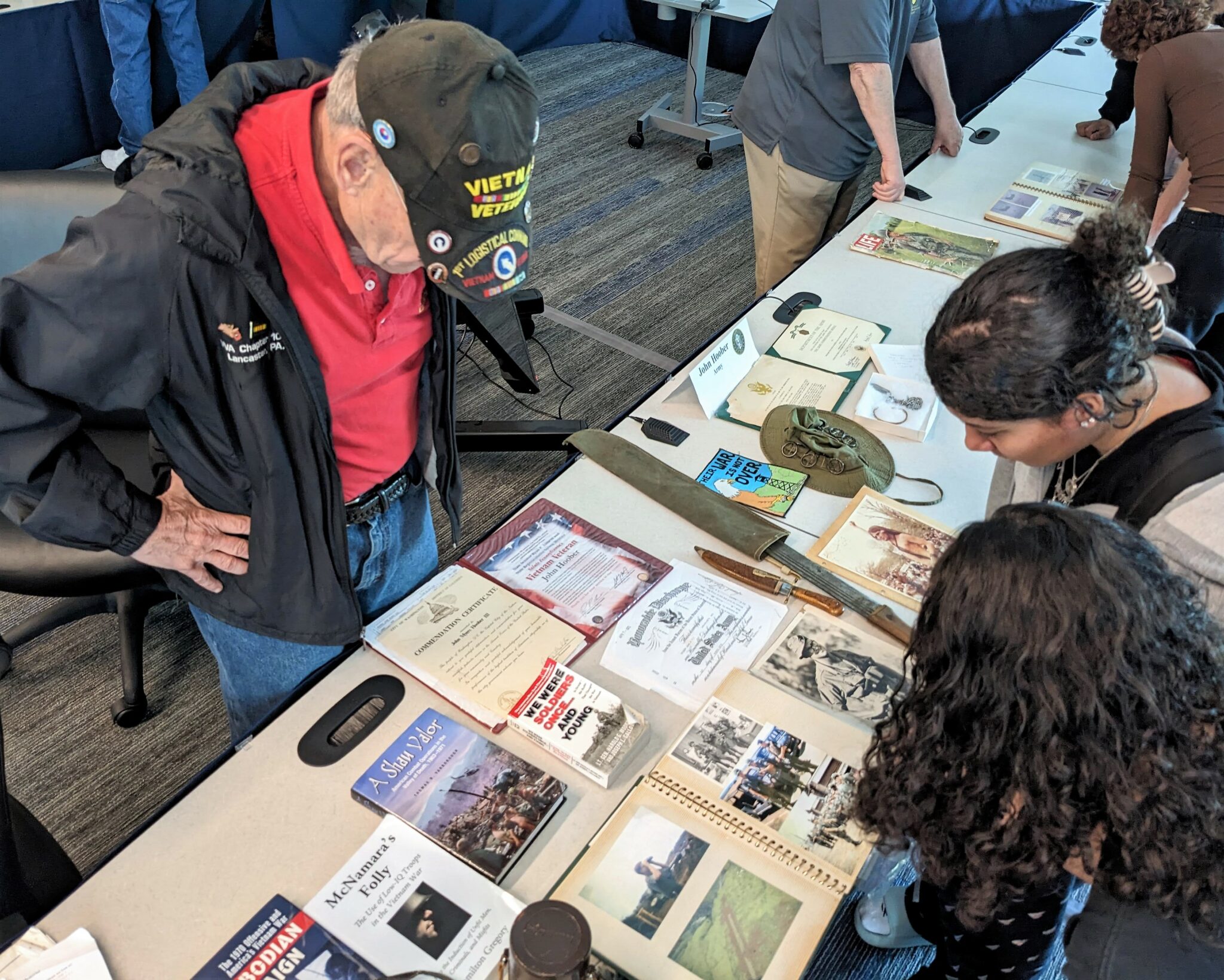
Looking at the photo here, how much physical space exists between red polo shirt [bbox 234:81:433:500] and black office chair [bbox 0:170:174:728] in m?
0.68

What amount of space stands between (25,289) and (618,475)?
3.09 feet

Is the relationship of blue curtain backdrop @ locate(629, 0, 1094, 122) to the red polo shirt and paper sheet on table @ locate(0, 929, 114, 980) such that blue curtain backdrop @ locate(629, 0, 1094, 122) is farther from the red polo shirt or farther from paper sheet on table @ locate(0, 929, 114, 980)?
paper sheet on table @ locate(0, 929, 114, 980)

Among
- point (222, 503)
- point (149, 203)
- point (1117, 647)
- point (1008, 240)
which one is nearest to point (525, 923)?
point (1117, 647)

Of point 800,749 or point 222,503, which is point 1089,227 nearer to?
point 800,749

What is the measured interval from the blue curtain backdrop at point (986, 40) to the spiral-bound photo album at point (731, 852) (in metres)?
4.11

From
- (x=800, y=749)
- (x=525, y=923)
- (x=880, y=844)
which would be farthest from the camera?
(x=800, y=749)

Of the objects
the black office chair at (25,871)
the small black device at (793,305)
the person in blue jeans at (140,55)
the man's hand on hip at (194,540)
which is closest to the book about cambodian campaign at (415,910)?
the black office chair at (25,871)

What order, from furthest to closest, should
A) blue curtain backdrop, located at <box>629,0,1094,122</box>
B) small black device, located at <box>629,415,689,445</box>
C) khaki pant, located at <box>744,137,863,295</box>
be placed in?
1. blue curtain backdrop, located at <box>629,0,1094,122</box>
2. khaki pant, located at <box>744,137,863,295</box>
3. small black device, located at <box>629,415,689,445</box>

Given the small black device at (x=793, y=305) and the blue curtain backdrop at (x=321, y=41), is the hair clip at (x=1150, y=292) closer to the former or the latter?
the small black device at (x=793, y=305)

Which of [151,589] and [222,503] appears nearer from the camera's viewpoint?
[222,503]

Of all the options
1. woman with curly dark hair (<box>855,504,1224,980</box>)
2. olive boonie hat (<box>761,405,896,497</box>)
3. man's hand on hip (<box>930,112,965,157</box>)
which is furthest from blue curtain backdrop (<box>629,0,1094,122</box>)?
woman with curly dark hair (<box>855,504,1224,980</box>)

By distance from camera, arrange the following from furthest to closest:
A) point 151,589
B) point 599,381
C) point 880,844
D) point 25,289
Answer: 1. point 599,381
2. point 151,589
3. point 880,844
4. point 25,289

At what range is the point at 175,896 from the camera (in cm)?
103

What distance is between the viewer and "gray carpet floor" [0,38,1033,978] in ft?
6.15
